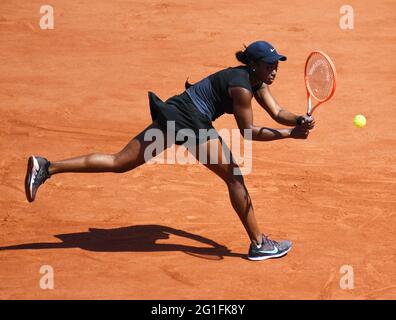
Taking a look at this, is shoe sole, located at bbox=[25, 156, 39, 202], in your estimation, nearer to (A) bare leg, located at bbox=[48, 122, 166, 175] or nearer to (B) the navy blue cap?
(A) bare leg, located at bbox=[48, 122, 166, 175]

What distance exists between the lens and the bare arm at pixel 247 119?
→ 6.56 m

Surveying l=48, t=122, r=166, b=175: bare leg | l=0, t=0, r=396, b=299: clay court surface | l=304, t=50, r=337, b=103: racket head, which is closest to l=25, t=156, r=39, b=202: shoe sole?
l=48, t=122, r=166, b=175: bare leg

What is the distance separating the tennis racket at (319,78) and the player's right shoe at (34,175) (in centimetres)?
222

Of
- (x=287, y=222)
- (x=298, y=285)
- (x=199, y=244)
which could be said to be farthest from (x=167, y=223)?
(x=298, y=285)

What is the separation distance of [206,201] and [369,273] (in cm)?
200

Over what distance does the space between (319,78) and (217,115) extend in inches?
38.1

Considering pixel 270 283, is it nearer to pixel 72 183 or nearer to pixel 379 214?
pixel 379 214

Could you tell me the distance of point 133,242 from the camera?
7395 millimetres

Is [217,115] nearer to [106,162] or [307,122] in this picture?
[307,122]

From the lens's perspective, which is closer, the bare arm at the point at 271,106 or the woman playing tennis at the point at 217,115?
the woman playing tennis at the point at 217,115

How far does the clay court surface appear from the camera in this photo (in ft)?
22.2

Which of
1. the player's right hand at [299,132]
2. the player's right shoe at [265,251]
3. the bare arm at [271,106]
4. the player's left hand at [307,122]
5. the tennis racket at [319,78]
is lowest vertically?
the player's right shoe at [265,251]

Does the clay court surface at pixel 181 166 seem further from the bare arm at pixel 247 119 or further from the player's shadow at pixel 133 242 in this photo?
the bare arm at pixel 247 119

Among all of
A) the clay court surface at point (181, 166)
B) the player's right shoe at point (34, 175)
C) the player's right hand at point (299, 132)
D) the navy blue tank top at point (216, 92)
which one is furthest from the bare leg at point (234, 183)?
the player's right shoe at point (34, 175)
